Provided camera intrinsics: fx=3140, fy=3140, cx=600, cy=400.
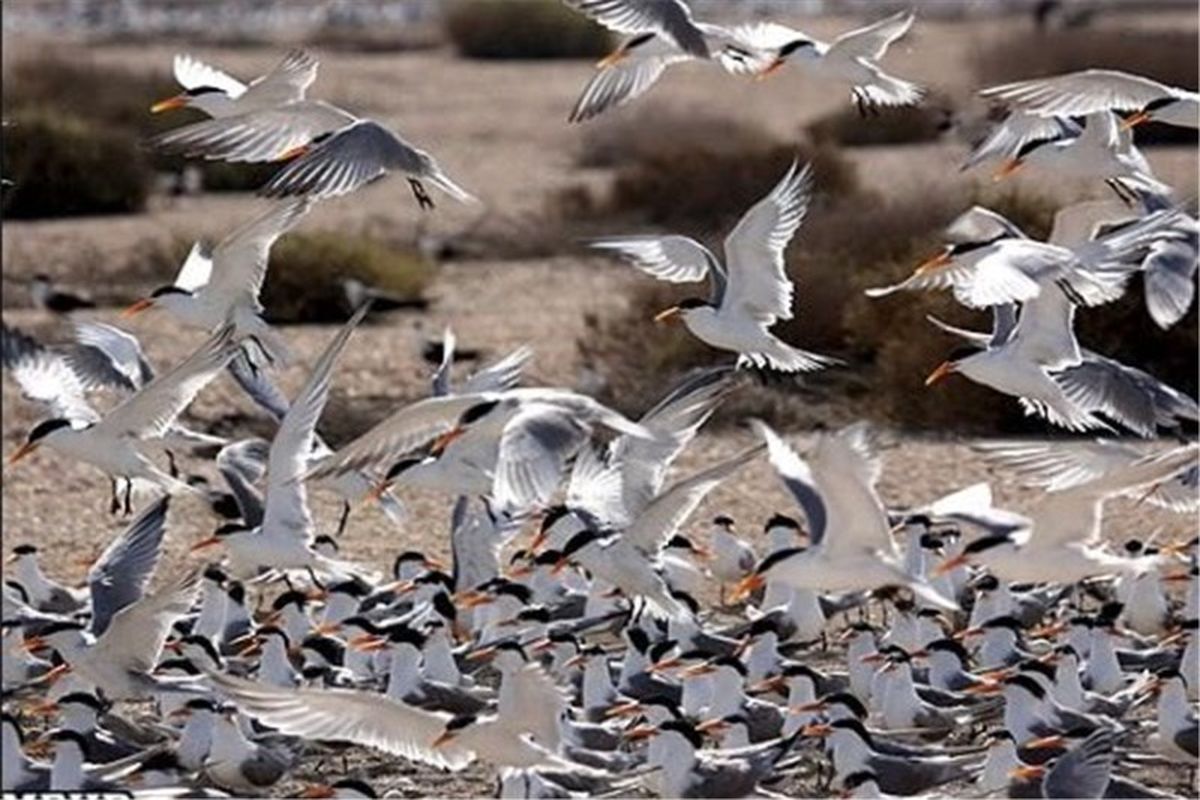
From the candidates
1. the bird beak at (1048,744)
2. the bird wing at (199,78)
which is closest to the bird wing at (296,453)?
the bird wing at (199,78)

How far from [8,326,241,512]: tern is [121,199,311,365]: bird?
1.66ft

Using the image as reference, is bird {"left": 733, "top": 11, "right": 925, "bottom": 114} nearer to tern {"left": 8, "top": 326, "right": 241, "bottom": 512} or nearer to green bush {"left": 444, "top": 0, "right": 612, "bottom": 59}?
tern {"left": 8, "top": 326, "right": 241, "bottom": 512}

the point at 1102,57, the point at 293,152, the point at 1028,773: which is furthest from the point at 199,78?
the point at 1102,57

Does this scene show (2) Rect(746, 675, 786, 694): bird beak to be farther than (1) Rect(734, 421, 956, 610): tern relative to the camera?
Yes

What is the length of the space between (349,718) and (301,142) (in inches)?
119

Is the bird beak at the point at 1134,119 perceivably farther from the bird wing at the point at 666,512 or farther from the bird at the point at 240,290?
the bird at the point at 240,290

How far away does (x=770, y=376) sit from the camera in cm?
1507

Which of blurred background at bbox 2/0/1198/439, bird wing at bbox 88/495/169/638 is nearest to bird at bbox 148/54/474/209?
bird wing at bbox 88/495/169/638

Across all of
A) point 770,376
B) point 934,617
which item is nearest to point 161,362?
point 770,376

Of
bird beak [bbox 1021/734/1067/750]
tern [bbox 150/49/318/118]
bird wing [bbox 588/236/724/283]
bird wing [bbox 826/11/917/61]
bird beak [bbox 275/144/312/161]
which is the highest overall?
bird wing [bbox 826/11/917/61]

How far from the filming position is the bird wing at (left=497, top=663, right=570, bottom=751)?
338 inches

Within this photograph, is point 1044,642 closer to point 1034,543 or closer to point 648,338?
point 1034,543

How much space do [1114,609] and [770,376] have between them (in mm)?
4090

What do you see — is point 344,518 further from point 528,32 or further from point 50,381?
point 528,32
